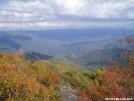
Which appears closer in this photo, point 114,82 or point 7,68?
point 114,82

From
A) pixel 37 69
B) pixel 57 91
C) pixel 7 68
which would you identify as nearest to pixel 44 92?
pixel 7 68

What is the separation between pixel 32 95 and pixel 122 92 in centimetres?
1178

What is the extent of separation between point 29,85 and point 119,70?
34.5 feet

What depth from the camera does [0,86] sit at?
18.2 m

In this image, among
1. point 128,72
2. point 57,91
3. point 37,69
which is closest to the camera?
point 128,72

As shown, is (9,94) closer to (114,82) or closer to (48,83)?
(114,82)

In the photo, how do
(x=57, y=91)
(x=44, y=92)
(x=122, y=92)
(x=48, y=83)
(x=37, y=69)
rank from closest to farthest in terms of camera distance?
(x=122, y=92) → (x=44, y=92) → (x=57, y=91) → (x=48, y=83) → (x=37, y=69)

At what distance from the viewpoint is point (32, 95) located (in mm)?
19109

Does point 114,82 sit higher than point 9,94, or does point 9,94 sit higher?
point 114,82

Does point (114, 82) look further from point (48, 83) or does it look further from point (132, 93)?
point (48, 83)

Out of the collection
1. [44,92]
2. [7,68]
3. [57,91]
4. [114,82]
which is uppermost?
[114,82]

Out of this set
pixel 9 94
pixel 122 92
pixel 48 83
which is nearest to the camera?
pixel 122 92

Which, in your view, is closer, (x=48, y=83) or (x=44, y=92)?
(x=44, y=92)

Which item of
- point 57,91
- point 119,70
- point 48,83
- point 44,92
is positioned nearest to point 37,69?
point 48,83
